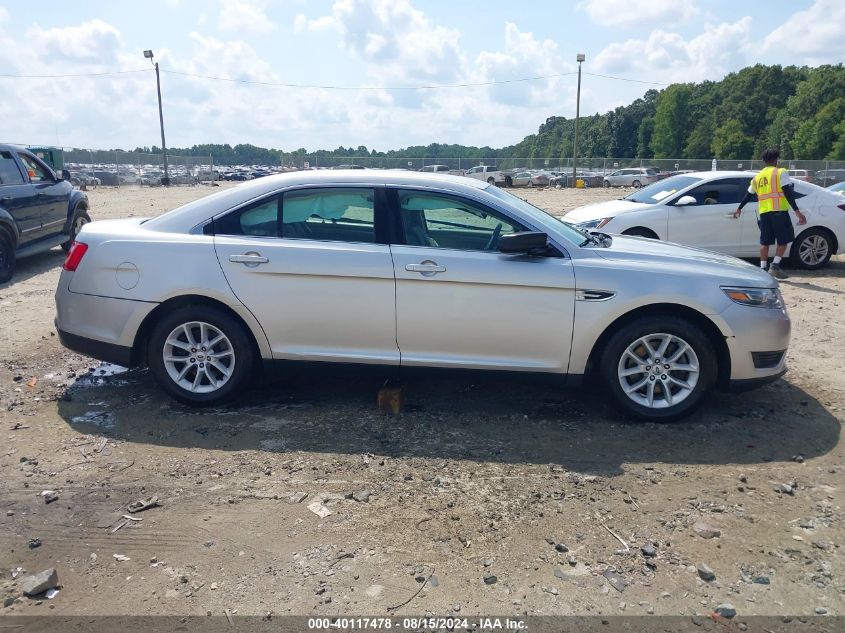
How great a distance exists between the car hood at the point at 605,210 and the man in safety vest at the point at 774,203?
159cm

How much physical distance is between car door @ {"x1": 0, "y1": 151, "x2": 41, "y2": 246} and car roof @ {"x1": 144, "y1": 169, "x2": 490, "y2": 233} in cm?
648

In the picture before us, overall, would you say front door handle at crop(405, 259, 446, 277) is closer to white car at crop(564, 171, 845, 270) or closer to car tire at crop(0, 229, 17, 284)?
white car at crop(564, 171, 845, 270)

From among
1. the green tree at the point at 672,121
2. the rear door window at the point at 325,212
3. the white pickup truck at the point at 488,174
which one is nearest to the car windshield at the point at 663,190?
the rear door window at the point at 325,212

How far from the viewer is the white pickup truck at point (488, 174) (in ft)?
165

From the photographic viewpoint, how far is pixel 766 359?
4859 mm

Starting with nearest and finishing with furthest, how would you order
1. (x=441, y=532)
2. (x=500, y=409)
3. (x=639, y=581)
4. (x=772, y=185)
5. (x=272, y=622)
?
(x=272, y=622), (x=639, y=581), (x=441, y=532), (x=500, y=409), (x=772, y=185)

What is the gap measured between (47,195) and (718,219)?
→ 10468 mm

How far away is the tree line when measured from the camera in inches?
2889

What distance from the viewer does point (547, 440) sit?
4629 mm

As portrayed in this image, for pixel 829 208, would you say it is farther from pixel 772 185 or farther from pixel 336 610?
pixel 336 610

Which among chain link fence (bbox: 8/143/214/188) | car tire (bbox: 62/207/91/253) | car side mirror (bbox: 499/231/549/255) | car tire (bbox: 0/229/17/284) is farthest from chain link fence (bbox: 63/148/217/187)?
car side mirror (bbox: 499/231/549/255)

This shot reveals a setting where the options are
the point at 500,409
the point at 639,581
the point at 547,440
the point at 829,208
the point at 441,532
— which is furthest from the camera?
the point at 829,208

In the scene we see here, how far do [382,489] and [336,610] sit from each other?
3.50 feet

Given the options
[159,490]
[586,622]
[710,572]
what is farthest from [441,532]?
[159,490]
